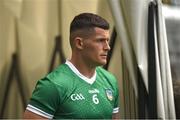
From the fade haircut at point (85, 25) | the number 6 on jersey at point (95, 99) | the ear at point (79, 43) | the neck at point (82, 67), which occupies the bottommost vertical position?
the number 6 on jersey at point (95, 99)

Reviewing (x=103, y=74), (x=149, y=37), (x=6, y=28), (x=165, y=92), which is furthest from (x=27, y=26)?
(x=165, y=92)

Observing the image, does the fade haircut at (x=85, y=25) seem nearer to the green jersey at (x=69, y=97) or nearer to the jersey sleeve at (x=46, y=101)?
the green jersey at (x=69, y=97)

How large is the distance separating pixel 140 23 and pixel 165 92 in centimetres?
29

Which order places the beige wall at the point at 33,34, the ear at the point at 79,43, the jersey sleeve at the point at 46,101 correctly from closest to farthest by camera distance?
the jersey sleeve at the point at 46,101 → the ear at the point at 79,43 → the beige wall at the point at 33,34

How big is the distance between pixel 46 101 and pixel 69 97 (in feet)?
0.29

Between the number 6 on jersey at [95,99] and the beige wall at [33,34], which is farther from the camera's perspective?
the beige wall at [33,34]

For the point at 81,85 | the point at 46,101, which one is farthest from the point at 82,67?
the point at 46,101

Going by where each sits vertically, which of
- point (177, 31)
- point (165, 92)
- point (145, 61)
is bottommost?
point (165, 92)

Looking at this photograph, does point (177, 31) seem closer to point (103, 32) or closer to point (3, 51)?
point (103, 32)

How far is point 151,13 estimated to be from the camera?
1.50m

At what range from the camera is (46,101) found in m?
1.28

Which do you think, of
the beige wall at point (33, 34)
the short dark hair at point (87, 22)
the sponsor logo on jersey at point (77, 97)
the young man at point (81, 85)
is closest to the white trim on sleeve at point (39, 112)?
the young man at point (81, 85)

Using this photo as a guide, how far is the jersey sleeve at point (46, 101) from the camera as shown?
4.21 feet

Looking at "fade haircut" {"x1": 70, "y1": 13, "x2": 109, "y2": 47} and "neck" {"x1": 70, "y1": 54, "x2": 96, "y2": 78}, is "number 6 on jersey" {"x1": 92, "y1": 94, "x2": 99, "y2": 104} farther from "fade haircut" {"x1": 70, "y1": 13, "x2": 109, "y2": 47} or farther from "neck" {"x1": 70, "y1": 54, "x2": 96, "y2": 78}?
"fade haircut" {"x1": 70, "y1": 13, "x2": 109, "y2": 47}
